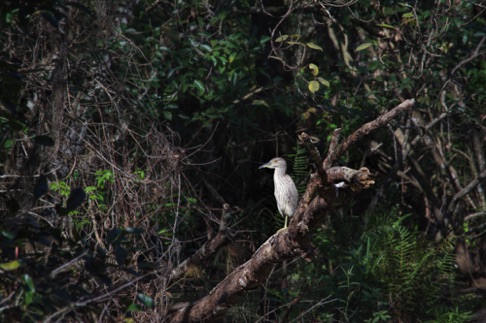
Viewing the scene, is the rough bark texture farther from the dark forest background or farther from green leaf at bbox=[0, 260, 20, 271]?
green leaf at bbox=[0, 260, 20, 271]

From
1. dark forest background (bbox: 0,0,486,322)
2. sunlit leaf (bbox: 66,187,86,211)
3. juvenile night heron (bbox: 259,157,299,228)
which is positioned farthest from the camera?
juvenile night heron (bbox: 259,157,299,228)

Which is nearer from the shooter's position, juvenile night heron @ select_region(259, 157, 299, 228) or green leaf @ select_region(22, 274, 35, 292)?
green leaf @ select_region(22, 274, 35, 292)

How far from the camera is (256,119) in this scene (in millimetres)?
8766

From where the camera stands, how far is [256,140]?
29.0 feet

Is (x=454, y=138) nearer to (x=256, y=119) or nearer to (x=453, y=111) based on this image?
(x=453, y=111)


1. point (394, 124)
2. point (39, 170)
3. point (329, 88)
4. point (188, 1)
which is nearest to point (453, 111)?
point (394, 124)

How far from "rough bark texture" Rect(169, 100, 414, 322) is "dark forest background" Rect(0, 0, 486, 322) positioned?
293mm

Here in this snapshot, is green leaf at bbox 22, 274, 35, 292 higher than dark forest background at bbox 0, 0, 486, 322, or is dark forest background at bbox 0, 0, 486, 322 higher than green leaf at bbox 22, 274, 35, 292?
green leaf at bbox 22, 274, 35, 292

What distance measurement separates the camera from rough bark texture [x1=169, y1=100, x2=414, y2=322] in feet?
13.6

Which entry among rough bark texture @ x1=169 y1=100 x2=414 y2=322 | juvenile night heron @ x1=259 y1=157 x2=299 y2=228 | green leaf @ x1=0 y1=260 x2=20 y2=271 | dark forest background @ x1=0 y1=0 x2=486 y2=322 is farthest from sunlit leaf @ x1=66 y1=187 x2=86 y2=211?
juvenile night heron @ x1=259 y1=157 x2=299 y2=228

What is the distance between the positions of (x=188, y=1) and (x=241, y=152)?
1935mm

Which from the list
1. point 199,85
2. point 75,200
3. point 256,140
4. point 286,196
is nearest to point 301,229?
point 75,200

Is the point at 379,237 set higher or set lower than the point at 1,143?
lower

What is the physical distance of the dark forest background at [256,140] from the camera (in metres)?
5.50
